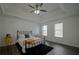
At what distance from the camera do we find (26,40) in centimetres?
216

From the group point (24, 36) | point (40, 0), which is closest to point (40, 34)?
point (24, 36)

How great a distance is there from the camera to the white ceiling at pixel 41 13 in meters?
2.16

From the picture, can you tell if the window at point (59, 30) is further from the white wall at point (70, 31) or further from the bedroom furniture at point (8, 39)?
the bedroom furniture at point (8, 39)

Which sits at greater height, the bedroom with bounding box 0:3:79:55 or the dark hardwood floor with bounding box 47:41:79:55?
the bedroom with bounding box 0:3:79:55

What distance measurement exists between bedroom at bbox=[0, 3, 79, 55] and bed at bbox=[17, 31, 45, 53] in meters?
0.07

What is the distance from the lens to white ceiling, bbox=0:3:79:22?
2.16 meters

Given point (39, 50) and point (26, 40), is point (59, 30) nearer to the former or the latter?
point (39, 50)

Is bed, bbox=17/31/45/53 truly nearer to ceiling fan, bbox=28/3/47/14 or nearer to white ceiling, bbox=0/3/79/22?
white ceiling, bbox=0/3/79/22

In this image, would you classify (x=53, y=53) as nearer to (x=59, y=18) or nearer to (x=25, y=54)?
(x=25, y=54)

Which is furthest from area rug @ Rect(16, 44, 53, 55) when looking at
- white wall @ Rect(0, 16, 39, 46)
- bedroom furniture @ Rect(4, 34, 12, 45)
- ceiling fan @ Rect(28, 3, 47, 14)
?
ceiling fan @ Rect(28, 3, 47, 14)

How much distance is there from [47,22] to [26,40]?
65cm

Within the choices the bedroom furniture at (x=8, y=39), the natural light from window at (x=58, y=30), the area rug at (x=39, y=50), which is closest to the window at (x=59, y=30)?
the natural light from window at (x=58, y=30)

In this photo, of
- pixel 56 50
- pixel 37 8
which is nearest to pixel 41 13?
pixel 37 8
